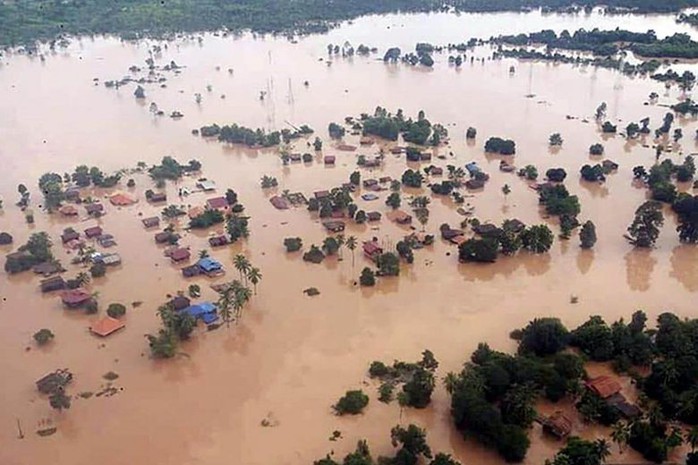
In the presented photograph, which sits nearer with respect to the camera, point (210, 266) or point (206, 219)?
point (210, 266)

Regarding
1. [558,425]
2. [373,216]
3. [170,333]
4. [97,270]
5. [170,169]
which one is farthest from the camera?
[170,169]

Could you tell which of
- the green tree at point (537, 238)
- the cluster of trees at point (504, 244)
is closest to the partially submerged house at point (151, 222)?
the cluster of trees at point (504, 244)

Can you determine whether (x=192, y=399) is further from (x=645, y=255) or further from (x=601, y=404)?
(x=645, y=255)

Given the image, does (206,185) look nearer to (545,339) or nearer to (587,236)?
(587,236)

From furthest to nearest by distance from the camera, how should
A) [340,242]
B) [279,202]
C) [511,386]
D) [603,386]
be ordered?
[279,202], [340,242], [603,386], [511,386]

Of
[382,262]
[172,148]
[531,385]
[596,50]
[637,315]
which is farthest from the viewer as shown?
[596,50]

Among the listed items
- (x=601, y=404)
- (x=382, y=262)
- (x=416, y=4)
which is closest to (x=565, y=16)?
(x=416, y=4)

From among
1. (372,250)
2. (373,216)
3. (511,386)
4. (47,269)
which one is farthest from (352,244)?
(47,269)

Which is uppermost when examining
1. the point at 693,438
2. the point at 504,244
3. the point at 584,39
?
the point at 584,39
